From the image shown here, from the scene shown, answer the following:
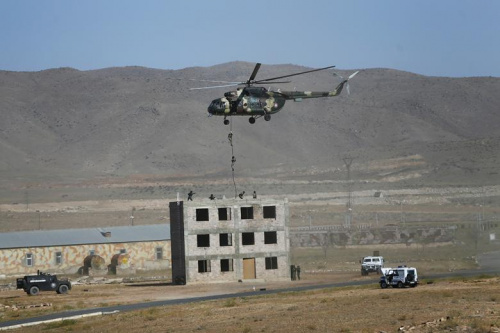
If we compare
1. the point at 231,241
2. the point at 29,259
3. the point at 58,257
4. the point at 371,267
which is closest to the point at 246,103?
the point at 231,241

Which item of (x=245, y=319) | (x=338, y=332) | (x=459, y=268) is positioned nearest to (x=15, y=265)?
(x=459, y=268)

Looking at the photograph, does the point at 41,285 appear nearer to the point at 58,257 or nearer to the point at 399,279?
the point at 399,279

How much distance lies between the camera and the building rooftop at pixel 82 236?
12575 cm

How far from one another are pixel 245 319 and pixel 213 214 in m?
38.3

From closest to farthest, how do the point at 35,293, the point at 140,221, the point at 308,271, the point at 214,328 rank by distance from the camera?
Answer: the point at 214,328
the point at 35,293
the point at 308,271
the point at 140,221

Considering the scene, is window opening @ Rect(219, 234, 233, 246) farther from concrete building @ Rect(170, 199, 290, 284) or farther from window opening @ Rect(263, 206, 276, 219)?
window opening @ Rect(263, 206, 276, 219)

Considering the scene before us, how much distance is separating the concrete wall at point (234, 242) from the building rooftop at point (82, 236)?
97.5 feet

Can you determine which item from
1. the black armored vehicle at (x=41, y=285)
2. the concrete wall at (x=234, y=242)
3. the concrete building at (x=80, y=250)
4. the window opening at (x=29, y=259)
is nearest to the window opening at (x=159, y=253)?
the concrete building at (x=80, y=250)

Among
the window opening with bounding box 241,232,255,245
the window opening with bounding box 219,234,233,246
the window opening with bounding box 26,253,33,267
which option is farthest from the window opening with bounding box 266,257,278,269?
the window opening with bounding box 26,253,33,267

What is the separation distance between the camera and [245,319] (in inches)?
2493

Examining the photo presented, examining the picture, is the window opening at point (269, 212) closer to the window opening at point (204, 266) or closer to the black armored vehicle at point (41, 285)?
the window opening at point (204, 266)

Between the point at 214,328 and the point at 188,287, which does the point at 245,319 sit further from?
the point at 188,287

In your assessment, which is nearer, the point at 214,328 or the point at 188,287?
the point at 214,328

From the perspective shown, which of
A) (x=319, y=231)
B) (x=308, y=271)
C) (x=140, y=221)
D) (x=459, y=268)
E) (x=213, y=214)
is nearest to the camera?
(x=213, y=214)
